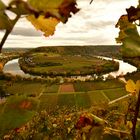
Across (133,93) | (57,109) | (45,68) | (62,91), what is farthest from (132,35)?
(45,68)

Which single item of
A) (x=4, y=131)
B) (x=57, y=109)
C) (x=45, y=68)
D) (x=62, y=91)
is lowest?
(x=45, y=68)

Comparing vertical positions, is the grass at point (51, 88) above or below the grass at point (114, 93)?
below

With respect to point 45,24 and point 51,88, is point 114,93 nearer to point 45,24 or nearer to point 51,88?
point 51,88

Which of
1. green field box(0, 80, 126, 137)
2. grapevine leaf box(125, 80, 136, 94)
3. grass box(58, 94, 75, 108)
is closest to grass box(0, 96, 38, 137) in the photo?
grapevine leaf box(125, 80, 136, 94)

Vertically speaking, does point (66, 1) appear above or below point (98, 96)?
above

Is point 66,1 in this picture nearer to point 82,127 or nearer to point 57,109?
point 82,127

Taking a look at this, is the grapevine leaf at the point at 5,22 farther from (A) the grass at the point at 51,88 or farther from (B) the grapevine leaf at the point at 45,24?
(A) the grass at the point at 51,88

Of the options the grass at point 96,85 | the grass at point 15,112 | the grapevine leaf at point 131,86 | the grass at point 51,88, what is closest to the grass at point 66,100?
the grass at point 51,88
